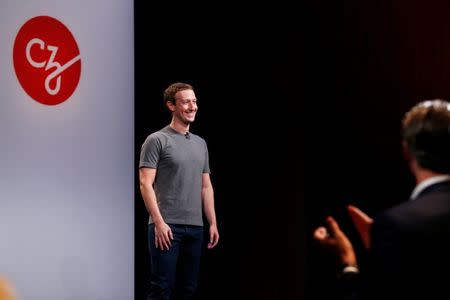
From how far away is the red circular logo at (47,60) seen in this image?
4445mm

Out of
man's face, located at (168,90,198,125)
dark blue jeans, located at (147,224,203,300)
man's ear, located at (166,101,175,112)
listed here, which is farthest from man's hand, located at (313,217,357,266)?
man's ear, located at (166,101,175,112)

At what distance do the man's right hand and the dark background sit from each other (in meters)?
0.84

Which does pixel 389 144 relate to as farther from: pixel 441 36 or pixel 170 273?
pixel 170 273

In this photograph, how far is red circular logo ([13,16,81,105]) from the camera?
4.45m

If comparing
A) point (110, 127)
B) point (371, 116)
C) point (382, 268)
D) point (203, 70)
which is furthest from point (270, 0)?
point (382, 268)

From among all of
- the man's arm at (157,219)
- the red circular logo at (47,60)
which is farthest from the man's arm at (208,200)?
the red circular logo at (47,60)

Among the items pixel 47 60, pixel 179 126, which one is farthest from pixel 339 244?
pixel 47 60

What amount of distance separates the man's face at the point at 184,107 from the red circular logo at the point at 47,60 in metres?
0.98

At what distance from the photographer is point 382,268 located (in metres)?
1.51

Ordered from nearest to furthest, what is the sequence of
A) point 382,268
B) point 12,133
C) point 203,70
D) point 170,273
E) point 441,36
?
point 382,268 → point 441,36 → point 170,273 → point 12,133 → point 203,70

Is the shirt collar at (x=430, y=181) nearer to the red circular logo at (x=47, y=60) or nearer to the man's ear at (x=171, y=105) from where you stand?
the man's ear at (x=171, y=105)

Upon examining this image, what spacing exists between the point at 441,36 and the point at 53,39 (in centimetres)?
249

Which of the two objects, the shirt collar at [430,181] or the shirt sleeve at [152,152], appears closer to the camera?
the shirt collar at [430,181]

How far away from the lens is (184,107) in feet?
13.4
